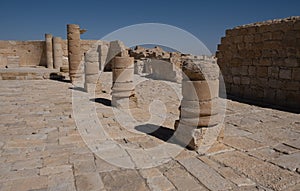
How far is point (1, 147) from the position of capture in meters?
4.30

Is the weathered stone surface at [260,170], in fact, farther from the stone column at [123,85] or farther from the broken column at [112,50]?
the broken column at [112,50]

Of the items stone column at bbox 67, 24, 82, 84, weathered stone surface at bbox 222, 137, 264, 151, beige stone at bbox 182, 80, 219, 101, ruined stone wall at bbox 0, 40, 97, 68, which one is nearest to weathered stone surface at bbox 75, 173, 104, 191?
beige stone at bbox 182, 80, 219, 101

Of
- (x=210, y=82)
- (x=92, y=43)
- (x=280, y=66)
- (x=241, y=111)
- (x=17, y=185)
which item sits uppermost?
(x=92, y=43)

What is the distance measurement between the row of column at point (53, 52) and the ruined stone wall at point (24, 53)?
1098mm

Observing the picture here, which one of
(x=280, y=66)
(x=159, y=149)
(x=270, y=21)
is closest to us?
(x=159, y=149)

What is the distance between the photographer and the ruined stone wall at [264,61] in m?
7.67

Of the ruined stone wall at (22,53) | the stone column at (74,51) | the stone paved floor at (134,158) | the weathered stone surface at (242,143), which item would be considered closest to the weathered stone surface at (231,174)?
the stone paved floor at (134,158)

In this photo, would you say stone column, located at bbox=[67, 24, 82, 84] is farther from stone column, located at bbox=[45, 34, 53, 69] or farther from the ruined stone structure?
stone column, located at bbox=[45, 34, 53, 69]

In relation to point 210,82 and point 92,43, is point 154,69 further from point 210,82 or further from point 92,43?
point 210,82

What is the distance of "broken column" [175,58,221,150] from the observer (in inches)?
166

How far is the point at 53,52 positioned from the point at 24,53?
10.3ft

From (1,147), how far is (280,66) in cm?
829

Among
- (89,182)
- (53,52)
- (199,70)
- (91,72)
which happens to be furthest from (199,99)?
(53,52)

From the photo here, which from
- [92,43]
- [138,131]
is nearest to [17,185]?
[138,131]
